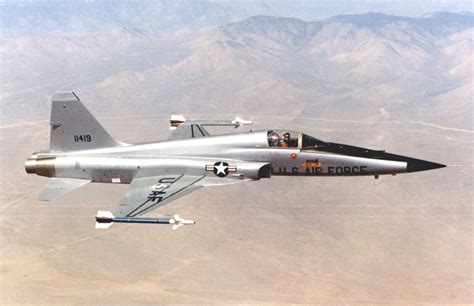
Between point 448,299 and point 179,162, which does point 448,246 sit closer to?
point 448,299

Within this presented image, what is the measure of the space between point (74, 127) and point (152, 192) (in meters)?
5.29

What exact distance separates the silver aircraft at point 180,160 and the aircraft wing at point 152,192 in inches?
1.5

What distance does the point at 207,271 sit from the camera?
55.9 meters

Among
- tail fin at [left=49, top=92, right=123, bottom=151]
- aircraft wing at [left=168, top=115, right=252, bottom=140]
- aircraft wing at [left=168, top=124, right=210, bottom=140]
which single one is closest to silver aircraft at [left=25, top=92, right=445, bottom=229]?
tail fin at [left=49, top=92, right=123, bottom=151]

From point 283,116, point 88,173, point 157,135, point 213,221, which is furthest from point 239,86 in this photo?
point 88,173

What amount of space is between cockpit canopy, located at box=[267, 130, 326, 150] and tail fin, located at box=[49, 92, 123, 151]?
696 centimetres

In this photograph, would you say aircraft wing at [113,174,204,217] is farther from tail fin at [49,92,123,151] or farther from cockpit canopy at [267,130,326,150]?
cockpit canopy at [267,130,326,150]

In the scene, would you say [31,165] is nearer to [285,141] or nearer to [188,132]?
[188,132]

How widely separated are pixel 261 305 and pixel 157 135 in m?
68.9

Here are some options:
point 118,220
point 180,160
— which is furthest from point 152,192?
point 118,220

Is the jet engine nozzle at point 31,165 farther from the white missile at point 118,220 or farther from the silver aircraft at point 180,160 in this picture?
the white missile at point 118,220

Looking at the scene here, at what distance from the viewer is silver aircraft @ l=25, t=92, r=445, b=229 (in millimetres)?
22953

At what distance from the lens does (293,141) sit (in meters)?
23.2

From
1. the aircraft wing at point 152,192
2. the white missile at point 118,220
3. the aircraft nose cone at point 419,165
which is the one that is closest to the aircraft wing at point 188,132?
the aircraft wing at point 152,192
